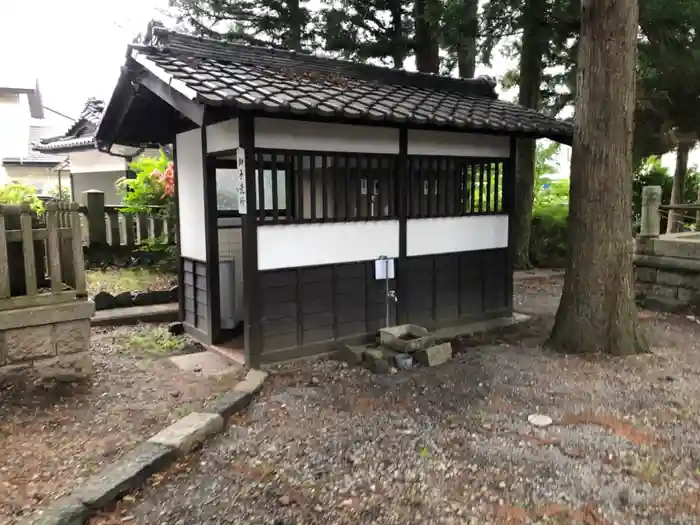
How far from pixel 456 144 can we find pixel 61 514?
638 centimetres

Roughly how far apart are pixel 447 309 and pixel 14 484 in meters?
5.66

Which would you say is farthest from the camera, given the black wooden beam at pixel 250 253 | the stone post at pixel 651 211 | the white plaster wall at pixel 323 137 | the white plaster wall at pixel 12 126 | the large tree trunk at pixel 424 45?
the white plaster wall at pixel 12 126

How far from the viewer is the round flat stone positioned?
4.82m

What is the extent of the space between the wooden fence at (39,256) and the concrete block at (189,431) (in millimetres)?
1834

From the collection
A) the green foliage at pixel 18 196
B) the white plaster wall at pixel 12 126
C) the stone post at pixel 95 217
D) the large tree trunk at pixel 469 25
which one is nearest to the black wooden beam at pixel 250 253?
the large tree trunk at pixel 469 25

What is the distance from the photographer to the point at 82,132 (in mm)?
16016

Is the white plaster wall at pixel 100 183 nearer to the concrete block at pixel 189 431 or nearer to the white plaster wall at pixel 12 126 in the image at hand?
the white plaster wall at pixel 12 126

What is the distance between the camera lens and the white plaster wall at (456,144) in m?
7.38

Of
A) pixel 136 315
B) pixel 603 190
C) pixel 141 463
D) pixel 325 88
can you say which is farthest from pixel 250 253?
pixel 603 190

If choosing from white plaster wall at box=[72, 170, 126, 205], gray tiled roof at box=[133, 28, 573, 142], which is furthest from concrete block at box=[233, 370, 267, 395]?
white plaster wall at box=[72, 170, 126, 205]

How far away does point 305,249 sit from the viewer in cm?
655

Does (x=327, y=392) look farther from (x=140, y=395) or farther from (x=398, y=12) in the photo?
(x=398, y=12)

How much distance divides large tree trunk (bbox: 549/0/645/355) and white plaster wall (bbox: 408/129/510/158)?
1.46 metres

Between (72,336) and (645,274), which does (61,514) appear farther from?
(645,274)
